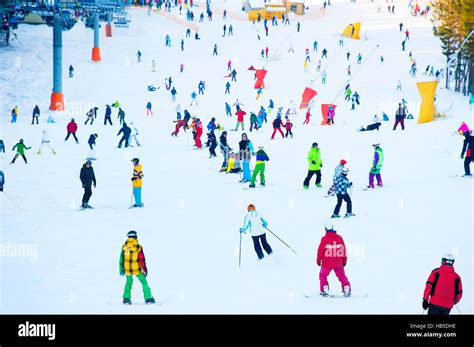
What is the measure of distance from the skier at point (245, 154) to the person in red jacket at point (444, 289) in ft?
36.4

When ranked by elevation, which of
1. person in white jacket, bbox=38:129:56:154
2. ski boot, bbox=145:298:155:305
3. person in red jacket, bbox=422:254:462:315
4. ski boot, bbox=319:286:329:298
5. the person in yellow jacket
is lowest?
ski boot, bbox=145:298:155:305

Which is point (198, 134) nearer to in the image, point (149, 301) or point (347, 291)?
point (149, 301)

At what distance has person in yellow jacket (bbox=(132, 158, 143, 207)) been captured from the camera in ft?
59.3

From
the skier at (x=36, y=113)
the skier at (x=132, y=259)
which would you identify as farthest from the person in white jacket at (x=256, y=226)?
the skier at (x=36, y=113)

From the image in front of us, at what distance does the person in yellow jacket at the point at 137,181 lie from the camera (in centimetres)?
1808

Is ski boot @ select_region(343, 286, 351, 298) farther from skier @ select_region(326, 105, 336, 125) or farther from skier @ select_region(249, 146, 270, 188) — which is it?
skier @ select_region(326, 105, 336, 125)

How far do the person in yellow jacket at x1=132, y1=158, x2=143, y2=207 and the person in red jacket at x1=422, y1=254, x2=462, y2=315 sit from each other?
9524 millimetres

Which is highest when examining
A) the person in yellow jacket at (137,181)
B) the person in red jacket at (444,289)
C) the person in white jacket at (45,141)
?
the person in white jacket at (45,141)

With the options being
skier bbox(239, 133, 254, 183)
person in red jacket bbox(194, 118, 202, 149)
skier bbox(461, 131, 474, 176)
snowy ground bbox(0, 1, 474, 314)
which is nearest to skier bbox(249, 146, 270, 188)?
snowy ground bbox(0, 1, 474, 314)

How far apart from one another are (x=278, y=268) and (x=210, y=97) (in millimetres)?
33328

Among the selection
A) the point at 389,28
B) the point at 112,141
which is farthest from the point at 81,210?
the point at 389,28

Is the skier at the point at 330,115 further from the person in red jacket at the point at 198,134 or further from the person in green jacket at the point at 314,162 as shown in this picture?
the person in green jacket at the point at 314,162
